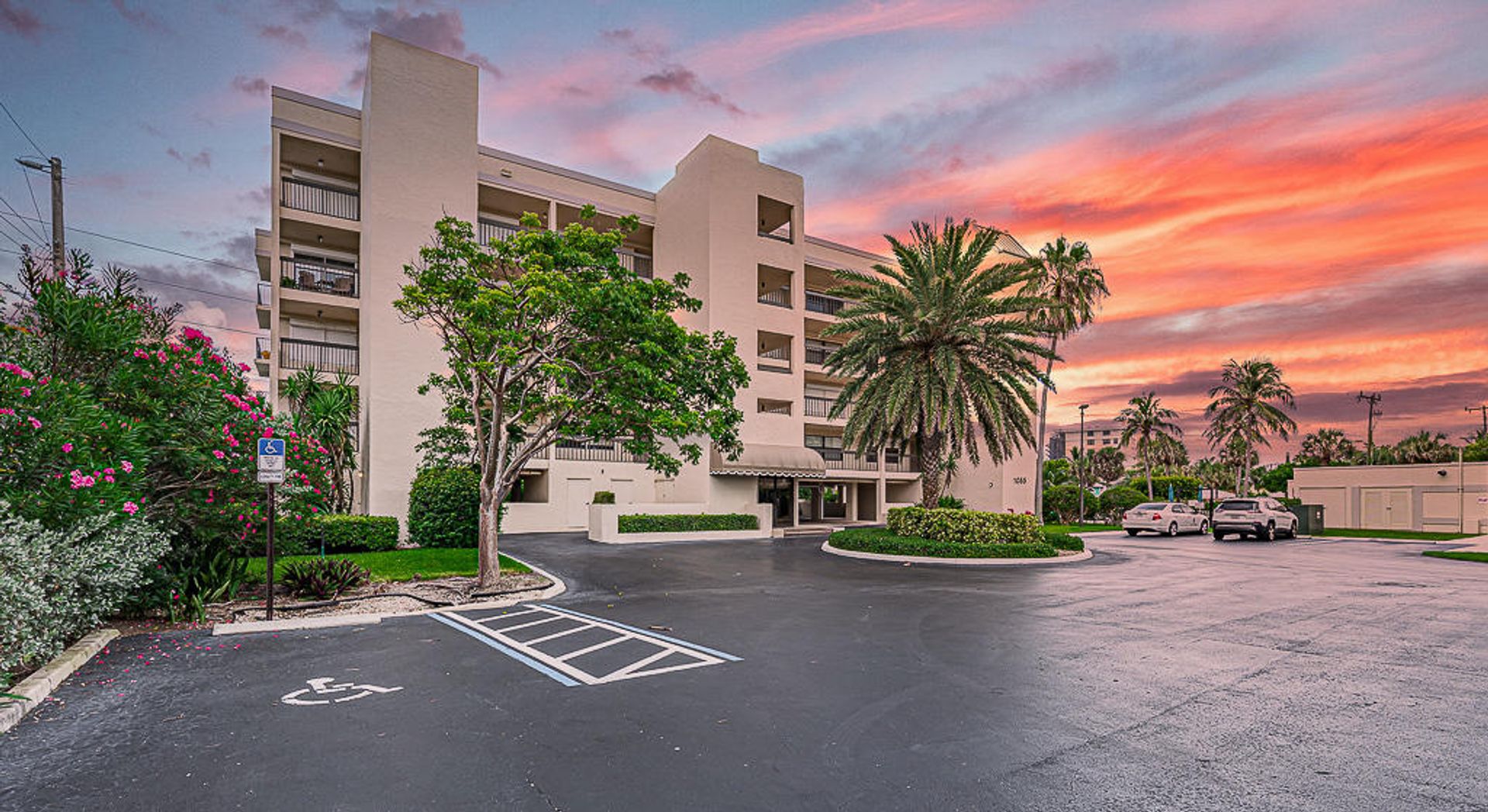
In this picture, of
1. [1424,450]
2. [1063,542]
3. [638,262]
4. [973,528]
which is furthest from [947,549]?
[1424,450]

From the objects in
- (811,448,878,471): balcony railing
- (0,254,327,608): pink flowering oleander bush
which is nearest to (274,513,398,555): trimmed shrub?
(0,254,327,608): pink flowering oleander bush

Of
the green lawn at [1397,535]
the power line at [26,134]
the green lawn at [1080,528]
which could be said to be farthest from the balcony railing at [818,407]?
the power line at [26,134]

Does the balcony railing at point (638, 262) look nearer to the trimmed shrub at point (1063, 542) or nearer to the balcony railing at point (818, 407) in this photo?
the balcony railing at point (818, 407)

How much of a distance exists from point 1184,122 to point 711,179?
1944 cm

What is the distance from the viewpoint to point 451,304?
48.2 ft

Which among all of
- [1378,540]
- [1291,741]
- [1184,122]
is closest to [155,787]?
[1291,741]

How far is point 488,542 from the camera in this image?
14.0m

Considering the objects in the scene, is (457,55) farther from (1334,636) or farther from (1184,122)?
(1334,636)

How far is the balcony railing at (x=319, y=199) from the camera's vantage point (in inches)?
1009

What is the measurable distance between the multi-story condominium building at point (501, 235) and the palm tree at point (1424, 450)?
148ft

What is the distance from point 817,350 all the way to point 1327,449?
7318 centimetres

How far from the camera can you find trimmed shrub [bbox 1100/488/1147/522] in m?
46.0

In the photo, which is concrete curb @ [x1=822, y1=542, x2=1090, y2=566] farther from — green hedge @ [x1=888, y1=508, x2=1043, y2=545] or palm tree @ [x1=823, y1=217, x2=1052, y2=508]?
palm tree @ [x1=823, y1=217, x2=1052, y2=508]

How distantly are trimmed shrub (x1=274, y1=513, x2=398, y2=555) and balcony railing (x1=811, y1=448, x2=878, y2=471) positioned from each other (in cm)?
2126
